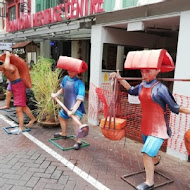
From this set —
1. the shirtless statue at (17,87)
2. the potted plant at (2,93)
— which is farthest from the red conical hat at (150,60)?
the potted plant at (2,93)

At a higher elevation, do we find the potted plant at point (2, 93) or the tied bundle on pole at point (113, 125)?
the tied bundle on pole at point (113, 125)

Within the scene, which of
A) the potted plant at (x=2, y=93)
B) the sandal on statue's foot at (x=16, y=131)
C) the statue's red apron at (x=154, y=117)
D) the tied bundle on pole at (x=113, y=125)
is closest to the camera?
the statue's red apron at (x=154, y=117)

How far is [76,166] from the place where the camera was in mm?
3854

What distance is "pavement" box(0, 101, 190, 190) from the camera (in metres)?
3.32

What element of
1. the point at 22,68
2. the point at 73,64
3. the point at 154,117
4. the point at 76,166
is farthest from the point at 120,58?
the point at 154,117

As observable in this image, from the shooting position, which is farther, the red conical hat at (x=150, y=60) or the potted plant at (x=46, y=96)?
the potted plant at (x=46, y=96)

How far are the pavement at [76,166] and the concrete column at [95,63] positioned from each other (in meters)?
1.18

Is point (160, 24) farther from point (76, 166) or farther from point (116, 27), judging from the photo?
point (76, 166)

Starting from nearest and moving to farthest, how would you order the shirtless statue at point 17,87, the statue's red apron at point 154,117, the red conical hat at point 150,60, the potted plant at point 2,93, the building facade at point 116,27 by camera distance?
the red conical hat at point 150,60
the statue's red apron at point 154,117
the building facade at point 116,27
the shirtless statue at point 17,87
the potted plant at point 2,93

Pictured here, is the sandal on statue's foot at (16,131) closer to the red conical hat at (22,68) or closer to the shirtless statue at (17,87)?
the shirtless statue at (17,87)

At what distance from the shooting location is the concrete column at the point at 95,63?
229 inches

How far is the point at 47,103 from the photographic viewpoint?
5625 mm

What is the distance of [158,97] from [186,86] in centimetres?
139

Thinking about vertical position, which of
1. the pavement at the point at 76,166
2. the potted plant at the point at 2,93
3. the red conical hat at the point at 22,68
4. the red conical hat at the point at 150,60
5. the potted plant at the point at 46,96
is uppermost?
the red conical hat at the point at 150,60
